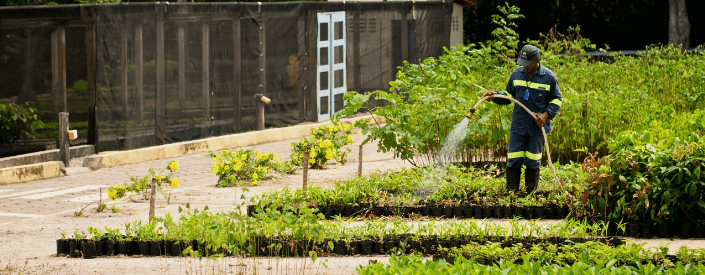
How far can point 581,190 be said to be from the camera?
796 cm

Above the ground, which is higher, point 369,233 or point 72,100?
point 72,100

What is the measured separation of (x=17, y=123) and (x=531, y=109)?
8.15m

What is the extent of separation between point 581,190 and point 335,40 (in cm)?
1103

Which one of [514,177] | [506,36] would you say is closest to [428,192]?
[514,177]

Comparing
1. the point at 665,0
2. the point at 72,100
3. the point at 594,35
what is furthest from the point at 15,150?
the point at 665,0

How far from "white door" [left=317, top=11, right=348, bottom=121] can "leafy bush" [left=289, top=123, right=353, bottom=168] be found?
5.27 meters

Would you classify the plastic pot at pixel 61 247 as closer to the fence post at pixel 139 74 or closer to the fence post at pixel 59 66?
the fence post at pixel 59 66

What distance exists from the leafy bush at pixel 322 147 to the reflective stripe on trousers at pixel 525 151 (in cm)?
309

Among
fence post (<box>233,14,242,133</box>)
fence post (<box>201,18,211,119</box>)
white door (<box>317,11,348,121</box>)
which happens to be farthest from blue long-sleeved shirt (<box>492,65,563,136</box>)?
white door (<box>317,11,348,121</box>)

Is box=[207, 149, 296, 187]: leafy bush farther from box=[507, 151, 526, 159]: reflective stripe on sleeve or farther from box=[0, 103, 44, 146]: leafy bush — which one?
box=[0, 103, 44, 146]: leafy bush

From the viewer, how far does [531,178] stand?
8500mm

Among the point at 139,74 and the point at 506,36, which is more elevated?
the point at 506,36

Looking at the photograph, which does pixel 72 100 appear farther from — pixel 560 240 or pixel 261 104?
pixel 560 240

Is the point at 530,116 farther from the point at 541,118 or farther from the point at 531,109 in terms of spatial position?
the point at 541,118
